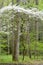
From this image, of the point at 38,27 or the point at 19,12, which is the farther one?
the point at 38,27

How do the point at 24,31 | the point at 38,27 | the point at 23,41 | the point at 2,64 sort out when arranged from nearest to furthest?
the point at 2,64 → the point at 24,31 → the point at 23,41 → the point at 38,27

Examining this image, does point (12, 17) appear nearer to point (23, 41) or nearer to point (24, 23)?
point (24, 23)

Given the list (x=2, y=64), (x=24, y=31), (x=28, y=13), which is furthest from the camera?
(x=24, y=31)

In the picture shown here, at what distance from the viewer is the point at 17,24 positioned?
1243 cm

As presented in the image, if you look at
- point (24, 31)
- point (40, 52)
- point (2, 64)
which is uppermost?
point (24, 31)

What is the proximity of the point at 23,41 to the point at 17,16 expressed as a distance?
4.54 m

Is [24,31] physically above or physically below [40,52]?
above

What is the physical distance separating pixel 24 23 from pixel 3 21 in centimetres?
157

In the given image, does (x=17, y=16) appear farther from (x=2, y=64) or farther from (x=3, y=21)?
(x=2, y=64)

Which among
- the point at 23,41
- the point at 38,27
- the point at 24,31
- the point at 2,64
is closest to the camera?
the point at 2,64

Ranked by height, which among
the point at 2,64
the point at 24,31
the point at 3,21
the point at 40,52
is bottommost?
the point at 40,52

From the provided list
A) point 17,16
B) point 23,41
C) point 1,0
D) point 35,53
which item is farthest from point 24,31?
point 1,0

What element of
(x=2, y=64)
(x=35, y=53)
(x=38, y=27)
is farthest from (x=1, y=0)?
(x=2, y=64)

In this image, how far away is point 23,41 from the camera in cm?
1595
